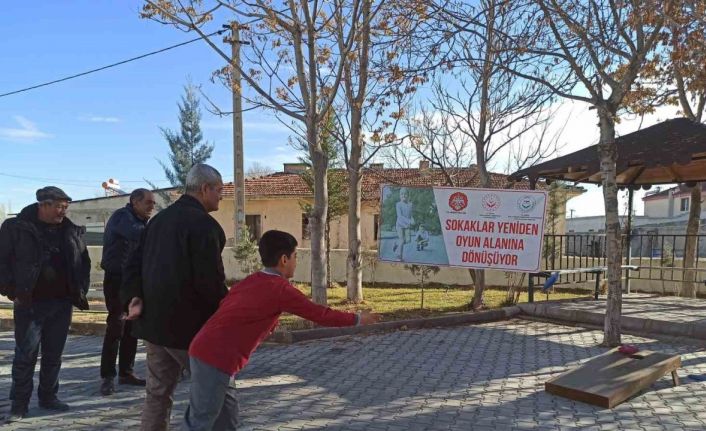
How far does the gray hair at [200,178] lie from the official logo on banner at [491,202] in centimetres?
681

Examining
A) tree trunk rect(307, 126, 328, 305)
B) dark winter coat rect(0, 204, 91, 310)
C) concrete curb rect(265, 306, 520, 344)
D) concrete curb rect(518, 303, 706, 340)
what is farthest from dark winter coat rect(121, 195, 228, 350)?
concrete curb rect(518, 303, 706, 340)

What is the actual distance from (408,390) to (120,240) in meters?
3.12

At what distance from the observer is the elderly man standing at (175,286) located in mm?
3416

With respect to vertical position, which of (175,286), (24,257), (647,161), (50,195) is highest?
(647,161)

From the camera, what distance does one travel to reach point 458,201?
997 cm

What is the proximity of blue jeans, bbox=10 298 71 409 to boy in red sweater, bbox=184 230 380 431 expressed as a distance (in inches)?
88.4

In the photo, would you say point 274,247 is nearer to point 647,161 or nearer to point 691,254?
point 647,161

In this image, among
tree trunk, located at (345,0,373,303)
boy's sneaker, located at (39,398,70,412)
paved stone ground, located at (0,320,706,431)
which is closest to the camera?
paved stone ground, located at (0,320,706,431)

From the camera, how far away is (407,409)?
515cm

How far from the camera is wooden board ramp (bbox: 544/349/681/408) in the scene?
5203 mm

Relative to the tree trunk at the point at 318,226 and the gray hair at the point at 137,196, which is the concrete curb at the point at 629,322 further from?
the gray hair at the point at 137,196

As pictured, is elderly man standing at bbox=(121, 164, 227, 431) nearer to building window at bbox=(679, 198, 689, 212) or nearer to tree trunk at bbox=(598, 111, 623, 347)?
tree trunk at bbox=(598, 111, 623, 347)

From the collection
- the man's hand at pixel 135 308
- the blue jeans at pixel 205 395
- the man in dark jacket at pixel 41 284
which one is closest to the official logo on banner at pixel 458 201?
the man in dark jacket at pixel 41 284

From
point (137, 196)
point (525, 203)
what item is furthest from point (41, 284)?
point (525, 203)
